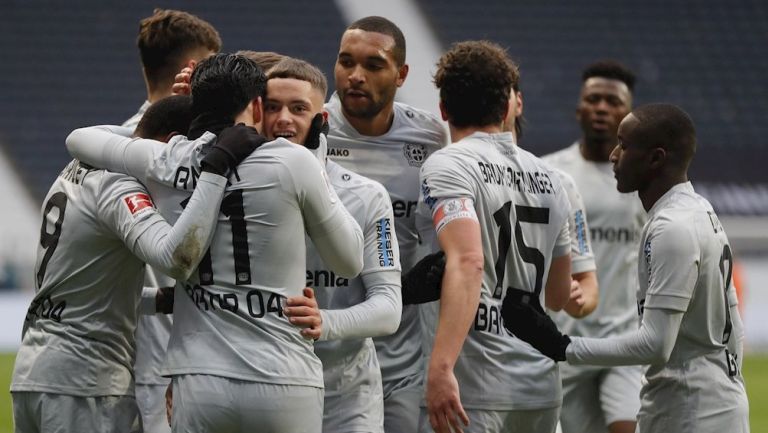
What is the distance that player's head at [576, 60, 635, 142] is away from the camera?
24.1 ft

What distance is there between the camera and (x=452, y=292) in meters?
4.14

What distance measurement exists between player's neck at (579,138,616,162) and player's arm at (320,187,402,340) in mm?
3309

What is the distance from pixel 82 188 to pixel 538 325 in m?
1.70

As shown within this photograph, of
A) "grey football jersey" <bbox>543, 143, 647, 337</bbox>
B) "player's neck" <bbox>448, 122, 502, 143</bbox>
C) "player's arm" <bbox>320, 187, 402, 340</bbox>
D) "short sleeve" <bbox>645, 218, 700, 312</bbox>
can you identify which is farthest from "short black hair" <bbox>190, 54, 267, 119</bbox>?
"grey football jersey" <bbox>543, 143, 647, 337</bbox>

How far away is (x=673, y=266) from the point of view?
4.18m

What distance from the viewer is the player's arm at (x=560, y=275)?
479cm

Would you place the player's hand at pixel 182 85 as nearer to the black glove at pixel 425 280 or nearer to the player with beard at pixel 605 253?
the black glove at pixel 425 280

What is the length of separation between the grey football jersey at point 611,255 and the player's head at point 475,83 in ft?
8.88

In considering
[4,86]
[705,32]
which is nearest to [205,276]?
[4,86]

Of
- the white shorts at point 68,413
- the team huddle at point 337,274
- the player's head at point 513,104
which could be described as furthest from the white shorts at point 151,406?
the player's head at point 513,104

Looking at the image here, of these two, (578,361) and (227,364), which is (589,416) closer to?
(578,361)

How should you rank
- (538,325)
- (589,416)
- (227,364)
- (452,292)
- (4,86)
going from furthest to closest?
(4,86)
(589,416)
(538,325)
(452,292)
(227,364)

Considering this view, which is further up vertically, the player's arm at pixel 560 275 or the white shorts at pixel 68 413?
the player's arm at pixel 560 275

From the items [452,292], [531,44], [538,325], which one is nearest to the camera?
[452,292]
